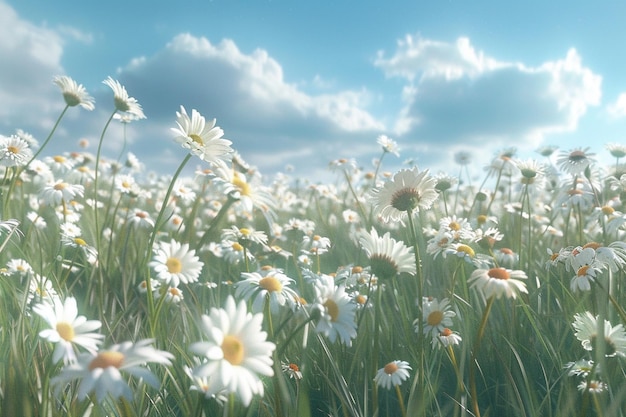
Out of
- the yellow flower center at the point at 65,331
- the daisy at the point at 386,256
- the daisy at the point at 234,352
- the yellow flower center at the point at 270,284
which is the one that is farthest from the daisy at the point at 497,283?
the yellow flower center at the point at 65,331

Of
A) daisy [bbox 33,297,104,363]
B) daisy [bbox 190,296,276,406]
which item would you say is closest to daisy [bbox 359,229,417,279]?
daisy [bbox 190,296,276,406]

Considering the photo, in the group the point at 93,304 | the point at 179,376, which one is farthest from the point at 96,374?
the point at 93,304

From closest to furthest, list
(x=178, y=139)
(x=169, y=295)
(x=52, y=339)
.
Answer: (x=52, y=339)
(x=178, y=139)
(x=169, y=295)

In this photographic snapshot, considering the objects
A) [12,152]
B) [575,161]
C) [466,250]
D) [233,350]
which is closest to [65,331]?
[233,350]

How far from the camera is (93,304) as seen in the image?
9.93 feet

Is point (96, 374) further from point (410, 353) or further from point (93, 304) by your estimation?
point (93, 304)

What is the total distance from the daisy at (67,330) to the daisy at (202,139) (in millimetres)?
569

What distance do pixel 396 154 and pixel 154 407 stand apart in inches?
158

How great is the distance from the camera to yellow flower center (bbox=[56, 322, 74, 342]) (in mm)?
1373

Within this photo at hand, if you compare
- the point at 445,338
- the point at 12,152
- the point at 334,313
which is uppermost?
the point at 12,152

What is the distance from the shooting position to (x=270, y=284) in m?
A: 1.81

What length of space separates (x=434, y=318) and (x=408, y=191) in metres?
0.49

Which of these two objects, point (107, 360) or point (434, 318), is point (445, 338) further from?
point (107, 360)

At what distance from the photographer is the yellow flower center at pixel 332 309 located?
5.22ft
